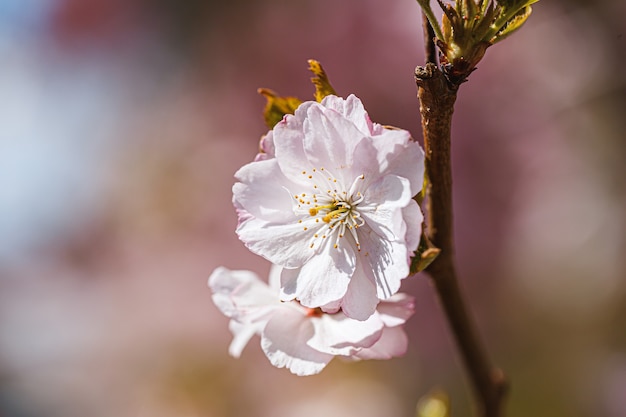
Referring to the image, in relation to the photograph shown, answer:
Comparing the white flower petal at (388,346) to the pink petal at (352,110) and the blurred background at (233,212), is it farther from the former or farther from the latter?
the blurred background at (233,212)

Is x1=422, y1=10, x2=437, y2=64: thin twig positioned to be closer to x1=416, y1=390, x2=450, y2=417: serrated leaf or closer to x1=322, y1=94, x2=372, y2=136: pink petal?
Answer: x1=322, y1=94, x2=372, y2=136: pink petal

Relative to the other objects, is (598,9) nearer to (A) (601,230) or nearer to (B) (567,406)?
(A) (601,230)

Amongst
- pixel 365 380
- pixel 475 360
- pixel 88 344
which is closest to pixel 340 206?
pixel 475 360

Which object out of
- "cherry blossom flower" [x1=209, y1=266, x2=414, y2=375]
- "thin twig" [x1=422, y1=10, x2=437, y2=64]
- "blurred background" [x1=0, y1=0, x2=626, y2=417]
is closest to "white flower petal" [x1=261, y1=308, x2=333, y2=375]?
"cherry blossom flower" [x1=209, y1=266, x2=414, y2=375]

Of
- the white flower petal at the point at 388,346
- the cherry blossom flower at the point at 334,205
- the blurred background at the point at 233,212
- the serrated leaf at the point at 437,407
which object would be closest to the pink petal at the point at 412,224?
the cherry blossom flower at the point at 334,205

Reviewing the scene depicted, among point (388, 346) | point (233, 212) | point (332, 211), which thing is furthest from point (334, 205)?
point (233, 212)

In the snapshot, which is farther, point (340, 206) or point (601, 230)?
point (601, 230)

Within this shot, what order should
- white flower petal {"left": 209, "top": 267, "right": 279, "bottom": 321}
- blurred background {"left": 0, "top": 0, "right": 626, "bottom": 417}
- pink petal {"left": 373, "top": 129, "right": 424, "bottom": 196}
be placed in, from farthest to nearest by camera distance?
blurred background {"left": 0, "top": 0, "right": 626, "bottom": 417}, white flower petal {"left": 209, "top": 267, "right": 279, "bottom": 321}, pink petal {"left": 373, "top": 129, "right": 424, "bottom": 196}

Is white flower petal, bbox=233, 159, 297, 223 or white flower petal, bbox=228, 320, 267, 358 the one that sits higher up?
white flower petal, bbox=233, 159, 297, 223
